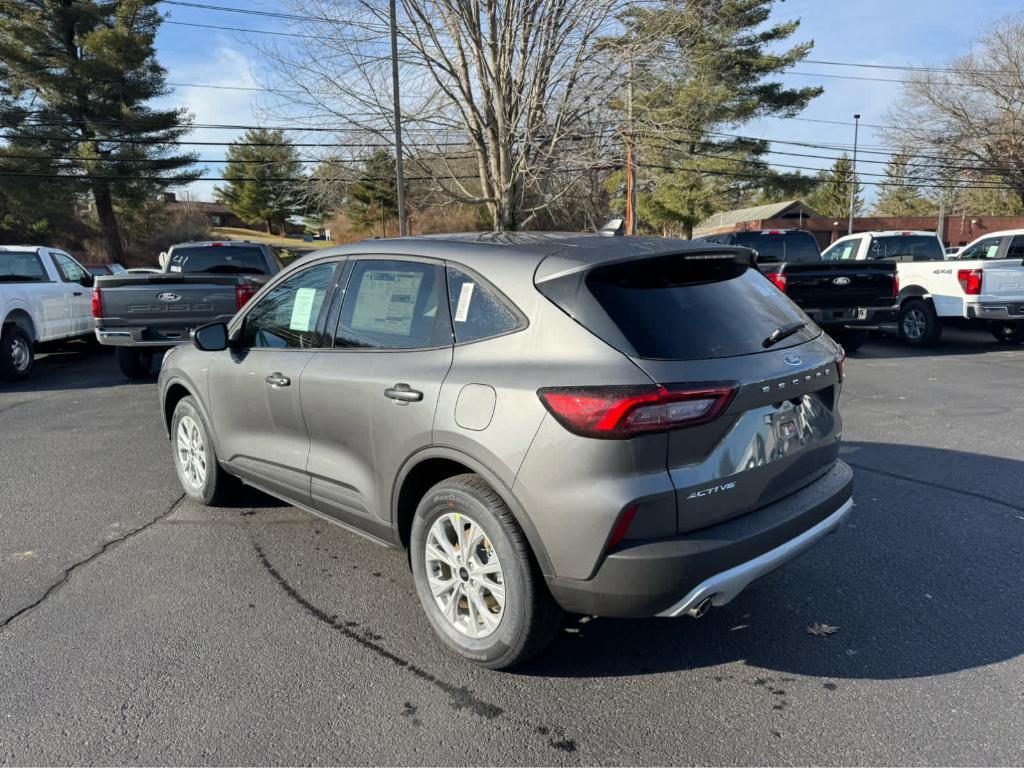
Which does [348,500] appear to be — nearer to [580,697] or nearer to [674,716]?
[580,697]

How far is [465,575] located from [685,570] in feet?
3.14

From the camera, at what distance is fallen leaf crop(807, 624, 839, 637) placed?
3305 millimetres

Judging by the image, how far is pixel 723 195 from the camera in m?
44.6

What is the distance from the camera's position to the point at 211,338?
443cm

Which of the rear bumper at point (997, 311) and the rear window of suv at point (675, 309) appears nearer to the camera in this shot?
the rear window of suv at point (675, 309)

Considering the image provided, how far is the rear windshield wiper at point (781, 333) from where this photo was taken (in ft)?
10.1

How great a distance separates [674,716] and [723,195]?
45264 mm

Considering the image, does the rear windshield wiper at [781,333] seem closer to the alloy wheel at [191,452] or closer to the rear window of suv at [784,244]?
the alloy wheel at [191,452]

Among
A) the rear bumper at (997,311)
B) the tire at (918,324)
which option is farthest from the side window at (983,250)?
the rear bumper at (997,311)

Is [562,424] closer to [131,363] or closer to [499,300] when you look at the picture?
[499,300]

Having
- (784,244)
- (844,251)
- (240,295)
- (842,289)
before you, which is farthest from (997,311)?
(240,295)

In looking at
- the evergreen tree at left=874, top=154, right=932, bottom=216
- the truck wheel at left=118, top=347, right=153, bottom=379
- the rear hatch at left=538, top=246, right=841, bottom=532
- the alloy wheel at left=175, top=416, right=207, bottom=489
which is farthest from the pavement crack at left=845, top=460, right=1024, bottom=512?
the evergreen tree at left=874, top=154, right=932, bottom=216

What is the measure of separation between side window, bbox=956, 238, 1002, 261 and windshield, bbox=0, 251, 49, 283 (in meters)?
14.7

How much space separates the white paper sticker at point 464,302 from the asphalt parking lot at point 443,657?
1446 millimetres
